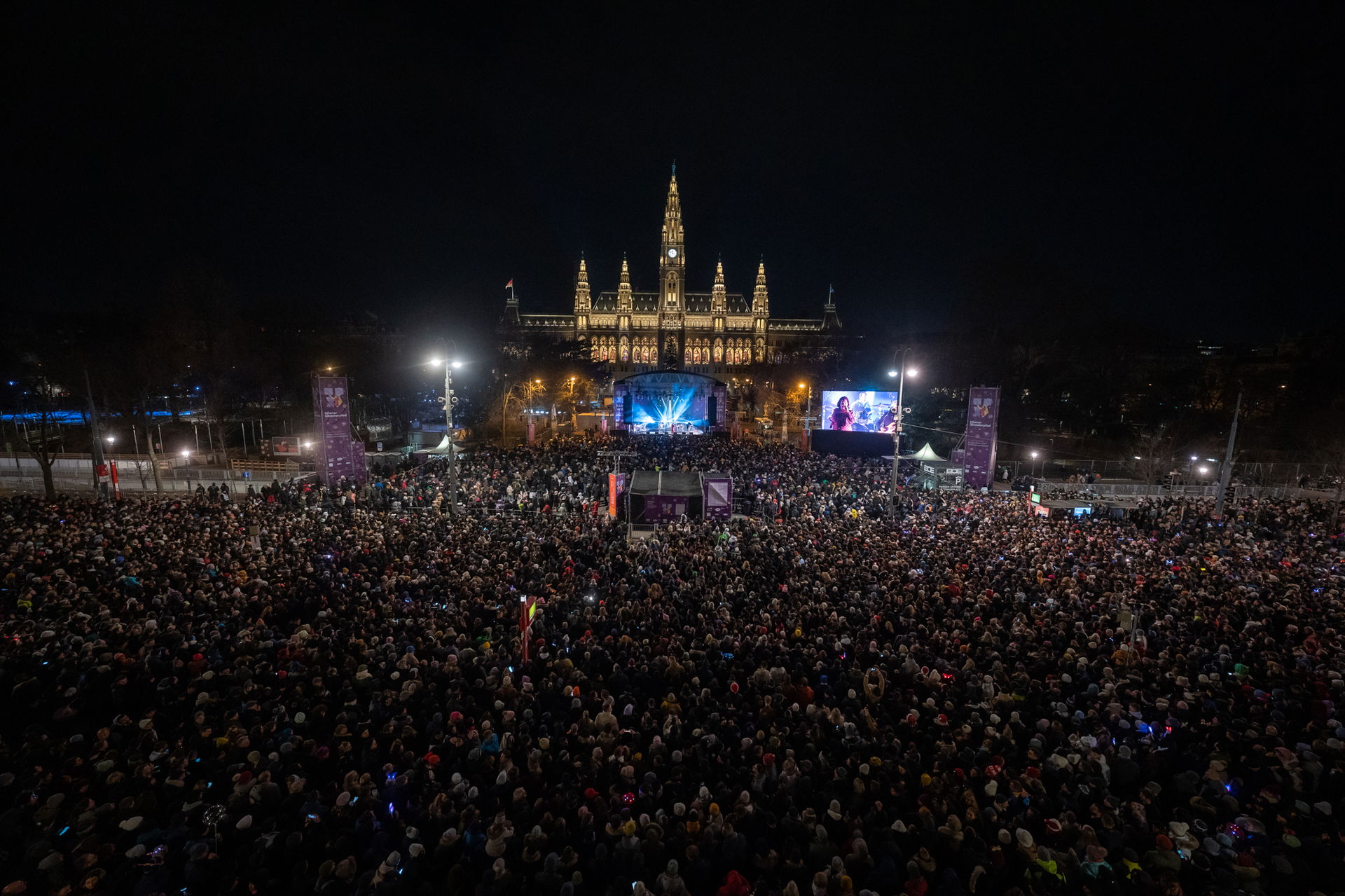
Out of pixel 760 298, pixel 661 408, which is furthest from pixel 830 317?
pixel 661 408

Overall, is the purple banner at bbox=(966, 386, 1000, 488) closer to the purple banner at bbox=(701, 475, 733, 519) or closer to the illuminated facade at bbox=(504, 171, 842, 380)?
the purple banner at bbox=(701, 475, 733, 519)

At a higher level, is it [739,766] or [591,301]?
[591,301]

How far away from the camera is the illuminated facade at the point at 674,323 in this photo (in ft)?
367

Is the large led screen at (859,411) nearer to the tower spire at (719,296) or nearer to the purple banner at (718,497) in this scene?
the purple banner at (718,497)

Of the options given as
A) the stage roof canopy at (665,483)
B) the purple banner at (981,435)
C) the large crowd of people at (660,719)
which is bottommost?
the large crowd of people at (660,719)

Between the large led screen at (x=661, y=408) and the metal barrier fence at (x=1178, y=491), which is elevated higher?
the large led screen at (x=661, y=408)

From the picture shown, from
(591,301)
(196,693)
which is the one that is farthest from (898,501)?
(591,301)

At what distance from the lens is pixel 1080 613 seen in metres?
9.67

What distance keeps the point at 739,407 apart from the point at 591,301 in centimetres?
6596

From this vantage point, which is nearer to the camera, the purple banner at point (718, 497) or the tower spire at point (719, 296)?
the purple banner at point (718, 497)

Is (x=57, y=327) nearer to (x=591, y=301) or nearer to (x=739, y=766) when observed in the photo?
(x=739, y=766)

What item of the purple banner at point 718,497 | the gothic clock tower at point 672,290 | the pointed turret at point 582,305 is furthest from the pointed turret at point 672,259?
the purple banner at point 718,497

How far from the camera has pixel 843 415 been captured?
103ft

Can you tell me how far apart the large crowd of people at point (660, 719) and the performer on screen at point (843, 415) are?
18.5 meters
